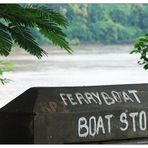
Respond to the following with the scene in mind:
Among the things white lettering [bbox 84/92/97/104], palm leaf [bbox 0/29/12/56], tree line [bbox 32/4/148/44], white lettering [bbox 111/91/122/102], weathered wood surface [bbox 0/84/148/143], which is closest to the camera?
palm leaf [bbox 0/29/12/56]

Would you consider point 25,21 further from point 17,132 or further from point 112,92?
point 112,92

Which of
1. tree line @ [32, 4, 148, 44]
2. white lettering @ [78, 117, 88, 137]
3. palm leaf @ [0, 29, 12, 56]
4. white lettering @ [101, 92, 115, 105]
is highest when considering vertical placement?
tree line @ [32, 4, 148, 44]

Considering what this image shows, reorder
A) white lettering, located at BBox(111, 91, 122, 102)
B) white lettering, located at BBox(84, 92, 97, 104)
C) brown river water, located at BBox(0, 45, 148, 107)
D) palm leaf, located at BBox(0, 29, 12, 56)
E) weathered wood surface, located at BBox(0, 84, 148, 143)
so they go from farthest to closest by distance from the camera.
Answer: brown river water, located at BBox(0, 45, 148, 107) < white lettering, located at BBox(111, 91, 122, 102) < white lettering, located at BBox(84, 92, 97, 104) < weathered wood surface, located at BBox(0, 84, 148, 143) < palm leaf, located at BBox(0, 29, 12, 56)

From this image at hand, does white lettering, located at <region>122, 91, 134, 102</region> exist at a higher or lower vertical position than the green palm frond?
lower

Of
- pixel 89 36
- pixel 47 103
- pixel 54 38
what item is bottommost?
pixel 47 103

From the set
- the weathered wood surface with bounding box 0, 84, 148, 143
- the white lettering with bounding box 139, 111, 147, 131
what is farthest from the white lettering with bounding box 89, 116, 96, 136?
the white lettering with bounding box 139, 111, 147, 131

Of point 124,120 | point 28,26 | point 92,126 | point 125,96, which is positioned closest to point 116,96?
point 125,96

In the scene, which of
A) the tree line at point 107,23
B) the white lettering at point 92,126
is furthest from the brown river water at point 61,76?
the tree line at point 107,23

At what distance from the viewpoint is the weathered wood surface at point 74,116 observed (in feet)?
9.43

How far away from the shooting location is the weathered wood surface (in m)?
2.87

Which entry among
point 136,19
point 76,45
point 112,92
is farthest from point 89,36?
point 112,92

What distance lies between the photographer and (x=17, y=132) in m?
2.96

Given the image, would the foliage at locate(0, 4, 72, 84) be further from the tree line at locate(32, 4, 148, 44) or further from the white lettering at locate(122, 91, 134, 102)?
the tree line at locate(32, 4, 148, 44)

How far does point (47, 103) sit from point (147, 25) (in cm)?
3401
